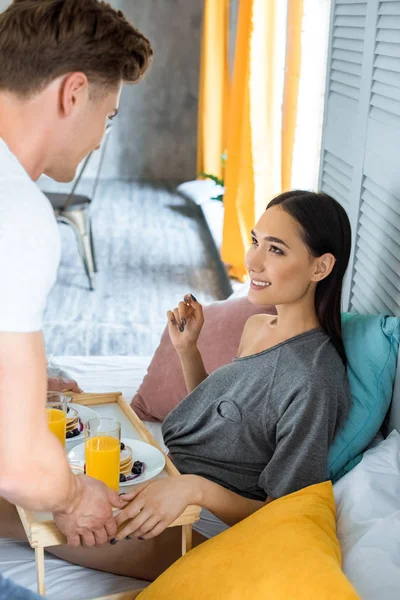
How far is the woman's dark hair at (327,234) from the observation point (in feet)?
5.35

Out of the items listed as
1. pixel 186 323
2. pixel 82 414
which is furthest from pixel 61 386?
pixel 186 323

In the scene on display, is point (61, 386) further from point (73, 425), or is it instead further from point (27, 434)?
point (27, 434)

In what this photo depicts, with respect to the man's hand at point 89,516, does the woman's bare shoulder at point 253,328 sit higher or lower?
higher

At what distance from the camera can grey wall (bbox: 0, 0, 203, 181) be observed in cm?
762

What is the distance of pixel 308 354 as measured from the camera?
157 centimetres

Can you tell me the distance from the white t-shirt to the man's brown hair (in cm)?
17

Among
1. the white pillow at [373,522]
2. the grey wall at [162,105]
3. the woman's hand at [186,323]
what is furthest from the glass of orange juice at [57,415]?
→ the grey wall at [162,105]

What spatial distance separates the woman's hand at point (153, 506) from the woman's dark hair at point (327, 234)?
0.46 metres

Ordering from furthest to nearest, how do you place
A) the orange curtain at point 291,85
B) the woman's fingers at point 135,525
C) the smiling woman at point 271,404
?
the orange curtain at point 291,85
the smiling woman at point 271,404
the woman's fingers at point 135,525

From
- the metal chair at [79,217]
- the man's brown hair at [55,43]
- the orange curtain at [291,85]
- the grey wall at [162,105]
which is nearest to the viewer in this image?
the man's brown hair at [55,43]

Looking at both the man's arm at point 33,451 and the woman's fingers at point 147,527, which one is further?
the woman's fingers at point 147,527

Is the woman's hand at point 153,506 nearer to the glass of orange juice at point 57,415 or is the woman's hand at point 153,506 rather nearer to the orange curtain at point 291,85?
the glass of orange juice at point 57,415

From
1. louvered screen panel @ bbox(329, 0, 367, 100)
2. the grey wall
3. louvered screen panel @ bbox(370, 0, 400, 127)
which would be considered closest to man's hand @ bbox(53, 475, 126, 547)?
louvered screen panel @ bbox(370, 0, 400, 127)

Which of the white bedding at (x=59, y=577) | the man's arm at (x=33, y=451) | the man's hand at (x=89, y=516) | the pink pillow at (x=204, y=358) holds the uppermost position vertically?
the man's arm at (x=33, y=451)
